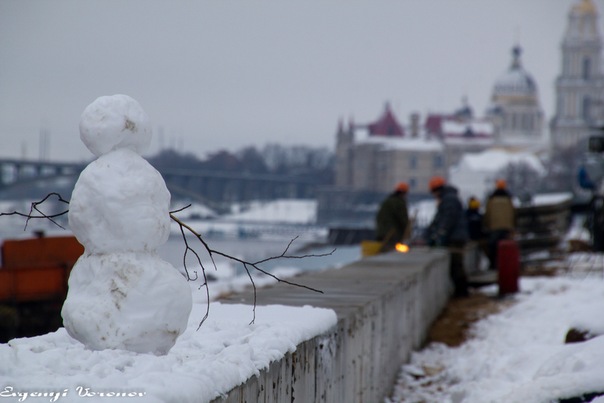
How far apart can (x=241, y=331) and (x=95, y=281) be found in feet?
3.39

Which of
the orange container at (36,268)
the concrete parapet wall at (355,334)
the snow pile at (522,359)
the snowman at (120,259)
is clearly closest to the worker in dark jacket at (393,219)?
the snow pile at (522,359)

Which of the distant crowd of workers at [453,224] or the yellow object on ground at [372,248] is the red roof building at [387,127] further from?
the yellow object on ground at [372,248]

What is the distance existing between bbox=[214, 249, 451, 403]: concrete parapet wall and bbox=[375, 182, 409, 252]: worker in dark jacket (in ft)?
13.2

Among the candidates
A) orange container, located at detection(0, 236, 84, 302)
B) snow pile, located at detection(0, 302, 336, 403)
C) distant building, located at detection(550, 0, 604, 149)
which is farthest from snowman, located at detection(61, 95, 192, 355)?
distant building, located at detection(550, 0, 604, 149)

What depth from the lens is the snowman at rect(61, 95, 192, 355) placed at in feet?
13.6

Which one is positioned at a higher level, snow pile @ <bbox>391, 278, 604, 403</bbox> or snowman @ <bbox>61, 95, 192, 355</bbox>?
snowman @ <bbox>61, 95, 192, 355</bbox>

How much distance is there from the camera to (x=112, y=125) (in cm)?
437

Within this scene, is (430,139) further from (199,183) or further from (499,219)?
(499,219)

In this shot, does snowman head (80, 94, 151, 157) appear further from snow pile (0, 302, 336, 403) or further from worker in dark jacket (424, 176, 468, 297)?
worker in dark jacket (424, 176, 468, 297)

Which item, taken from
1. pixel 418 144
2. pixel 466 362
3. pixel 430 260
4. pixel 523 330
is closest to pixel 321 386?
pixel 466 362

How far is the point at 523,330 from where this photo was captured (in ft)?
33.8

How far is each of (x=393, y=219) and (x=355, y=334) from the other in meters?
9.62

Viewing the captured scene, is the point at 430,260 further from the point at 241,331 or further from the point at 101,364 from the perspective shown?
the point at 101,364

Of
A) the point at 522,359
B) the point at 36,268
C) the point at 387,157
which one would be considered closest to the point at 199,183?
the point at 387,157
